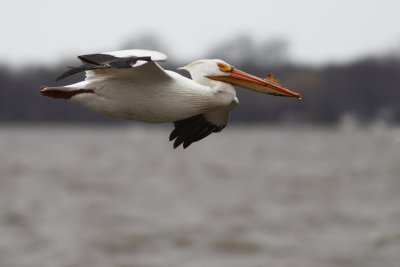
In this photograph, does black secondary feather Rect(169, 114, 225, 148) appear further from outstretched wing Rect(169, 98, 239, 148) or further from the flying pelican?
the flying pelican

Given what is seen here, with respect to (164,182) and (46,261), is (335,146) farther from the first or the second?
(46,261)

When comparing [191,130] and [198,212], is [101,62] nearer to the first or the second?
[191,130]

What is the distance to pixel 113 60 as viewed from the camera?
234 inches

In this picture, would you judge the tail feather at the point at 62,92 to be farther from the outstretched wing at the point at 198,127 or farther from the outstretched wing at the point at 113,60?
the outstretched wing at the point at 198,127

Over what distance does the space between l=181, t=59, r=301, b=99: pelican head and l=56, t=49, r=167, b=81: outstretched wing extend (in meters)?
0.52

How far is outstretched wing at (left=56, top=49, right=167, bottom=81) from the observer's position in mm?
5820

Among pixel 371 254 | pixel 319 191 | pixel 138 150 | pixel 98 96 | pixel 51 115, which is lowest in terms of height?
pixel 98 96

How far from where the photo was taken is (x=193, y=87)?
21.1 ft

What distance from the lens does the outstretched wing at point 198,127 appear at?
7.36m

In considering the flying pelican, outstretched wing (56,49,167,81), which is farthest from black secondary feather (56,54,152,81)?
the flying pelican

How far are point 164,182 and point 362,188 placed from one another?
7.85 m

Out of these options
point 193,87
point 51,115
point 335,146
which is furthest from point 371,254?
point 51,115

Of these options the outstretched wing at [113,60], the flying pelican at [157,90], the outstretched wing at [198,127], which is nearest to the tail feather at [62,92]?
the flying pelican at [157,90]

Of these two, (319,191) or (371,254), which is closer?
(371,254)
